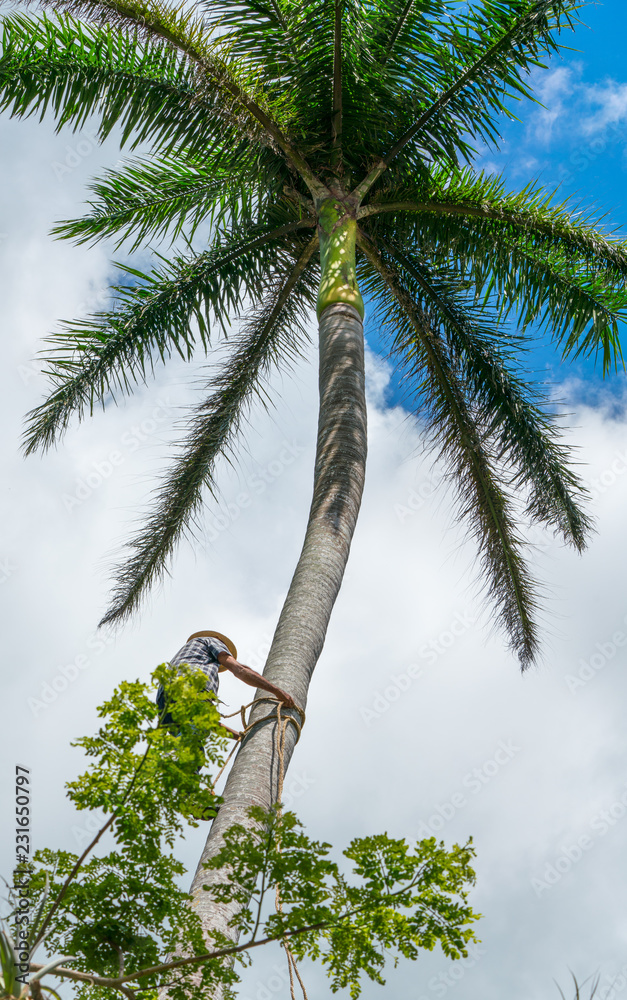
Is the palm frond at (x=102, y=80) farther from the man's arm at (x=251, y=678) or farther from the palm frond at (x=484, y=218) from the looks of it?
the man's arm at (x=251, y=678)

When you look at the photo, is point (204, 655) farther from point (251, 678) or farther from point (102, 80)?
point (102, 80)

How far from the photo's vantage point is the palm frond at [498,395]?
28.0 feet

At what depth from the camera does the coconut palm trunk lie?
3656 mm

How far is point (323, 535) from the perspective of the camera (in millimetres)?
5375

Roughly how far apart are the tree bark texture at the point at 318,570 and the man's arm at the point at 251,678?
0.19ft

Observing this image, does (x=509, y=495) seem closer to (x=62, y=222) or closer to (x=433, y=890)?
(x=62, y=222)

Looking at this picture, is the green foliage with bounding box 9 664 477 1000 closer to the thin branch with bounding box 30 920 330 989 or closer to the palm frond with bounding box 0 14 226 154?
the thin branch with bounding box 30 920 330 989

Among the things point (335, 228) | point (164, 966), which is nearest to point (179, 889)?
point (164, 966)

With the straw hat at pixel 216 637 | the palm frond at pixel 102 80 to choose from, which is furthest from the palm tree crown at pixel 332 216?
the straw hat at pixel 216 637

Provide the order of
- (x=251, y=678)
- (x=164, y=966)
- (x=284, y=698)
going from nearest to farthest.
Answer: (x=164, y=966) → (x=284, y=698) → (x=251, y=678)

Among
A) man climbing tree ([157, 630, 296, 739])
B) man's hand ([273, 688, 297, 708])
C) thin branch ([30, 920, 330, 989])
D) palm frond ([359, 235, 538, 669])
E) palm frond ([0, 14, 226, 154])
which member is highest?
palm frond ([0, 14, 226, 154])

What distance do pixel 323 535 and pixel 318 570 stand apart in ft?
1.06

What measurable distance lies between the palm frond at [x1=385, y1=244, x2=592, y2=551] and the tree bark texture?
7.31 feet

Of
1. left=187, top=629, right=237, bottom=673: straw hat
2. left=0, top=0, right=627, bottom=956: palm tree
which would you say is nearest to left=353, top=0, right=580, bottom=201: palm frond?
left=0, top=0, right=627, bottom=956: palm tree
